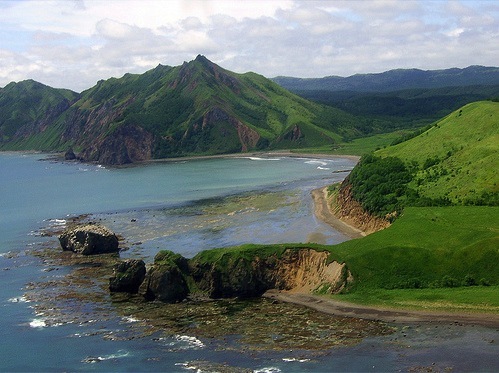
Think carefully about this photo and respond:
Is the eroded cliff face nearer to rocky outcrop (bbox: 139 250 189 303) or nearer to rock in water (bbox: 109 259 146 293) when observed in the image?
rocky outcrop (bbox: 139 250 189 303)

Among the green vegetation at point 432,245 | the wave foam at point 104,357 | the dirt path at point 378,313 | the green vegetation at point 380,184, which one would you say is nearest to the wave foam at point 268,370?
the wave foam at point 104,357

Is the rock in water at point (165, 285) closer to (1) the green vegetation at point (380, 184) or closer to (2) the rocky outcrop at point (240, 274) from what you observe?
(2) the rocky outcrop at point (240, 274)

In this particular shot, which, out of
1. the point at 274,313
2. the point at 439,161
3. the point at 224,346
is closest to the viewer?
the point at 224,346

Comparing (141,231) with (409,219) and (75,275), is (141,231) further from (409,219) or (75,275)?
(409,219)

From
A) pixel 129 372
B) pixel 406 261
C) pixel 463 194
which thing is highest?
pixel 463 194

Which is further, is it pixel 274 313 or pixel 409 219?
pixel 409 219

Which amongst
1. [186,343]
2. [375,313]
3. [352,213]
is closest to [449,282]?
[375,313]

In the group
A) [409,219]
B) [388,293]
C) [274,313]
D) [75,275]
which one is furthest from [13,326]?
[409,219]
